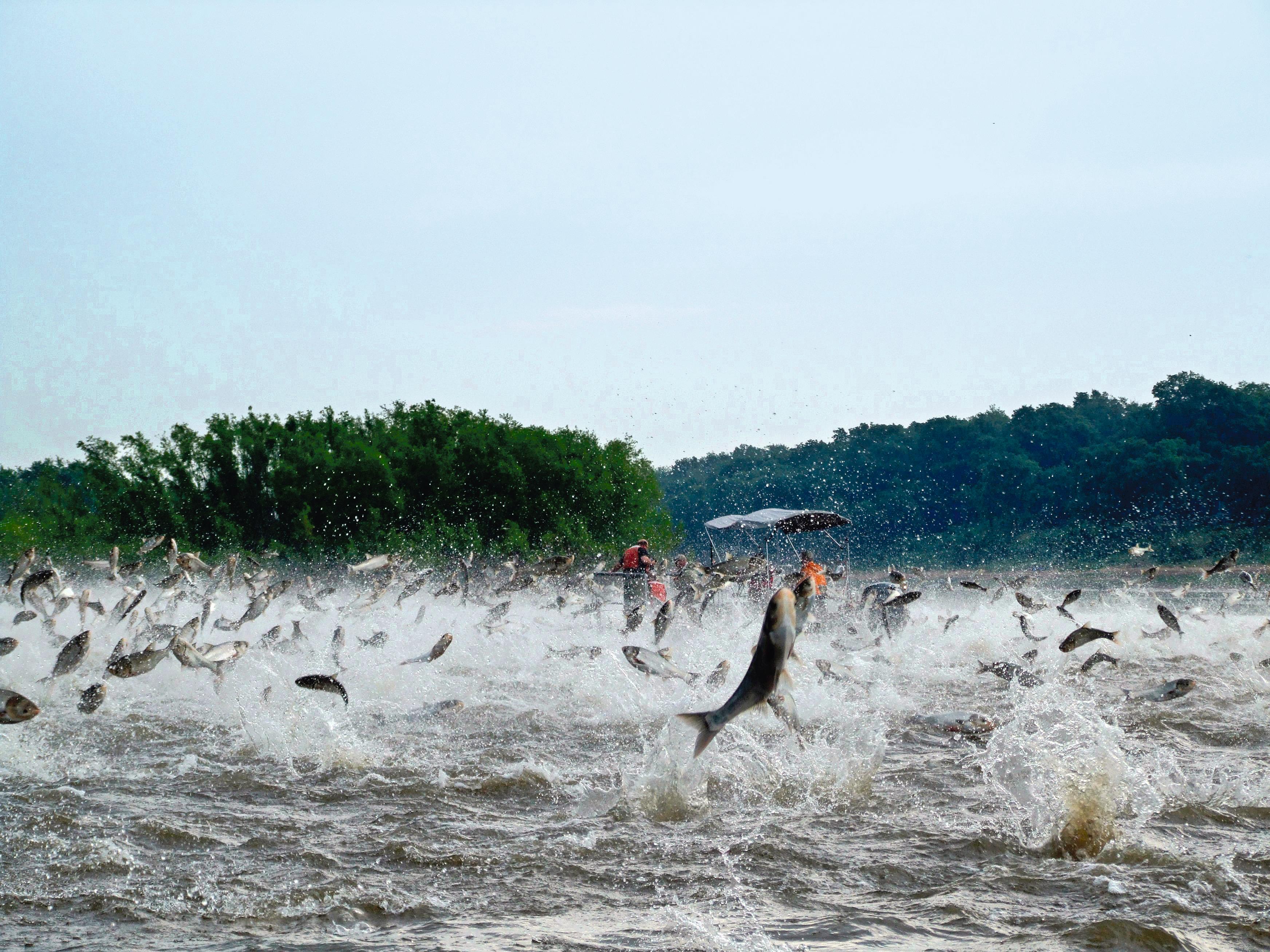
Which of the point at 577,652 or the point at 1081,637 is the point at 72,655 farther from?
the point at 1081,637

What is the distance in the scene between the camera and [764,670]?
201 inches

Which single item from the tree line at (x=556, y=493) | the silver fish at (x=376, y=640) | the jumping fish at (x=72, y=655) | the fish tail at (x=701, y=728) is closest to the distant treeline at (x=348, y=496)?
the tree line at (x=556, y=493)

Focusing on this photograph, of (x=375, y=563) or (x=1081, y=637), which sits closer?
(x=1081, y=637)

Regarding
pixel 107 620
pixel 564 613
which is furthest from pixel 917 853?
pixel 564 613

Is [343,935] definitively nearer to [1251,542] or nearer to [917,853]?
[917,853]

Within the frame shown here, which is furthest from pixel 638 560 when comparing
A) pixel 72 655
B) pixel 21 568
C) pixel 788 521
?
pixel 72 655

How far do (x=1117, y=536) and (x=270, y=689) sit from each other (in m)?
53.2

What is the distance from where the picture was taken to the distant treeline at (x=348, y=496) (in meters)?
42.6

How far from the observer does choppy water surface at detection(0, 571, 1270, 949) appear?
15.2 feet

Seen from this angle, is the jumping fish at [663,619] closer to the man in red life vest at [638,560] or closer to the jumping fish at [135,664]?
the man in red life vest at [638,560]

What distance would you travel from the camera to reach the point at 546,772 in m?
7.59

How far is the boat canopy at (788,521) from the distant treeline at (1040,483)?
31851 mm

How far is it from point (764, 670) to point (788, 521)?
20.6 metres

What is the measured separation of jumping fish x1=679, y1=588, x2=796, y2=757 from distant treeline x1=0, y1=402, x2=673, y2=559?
36935 mm
